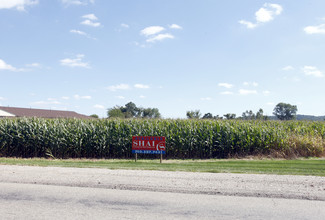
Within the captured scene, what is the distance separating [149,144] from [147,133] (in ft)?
12.4

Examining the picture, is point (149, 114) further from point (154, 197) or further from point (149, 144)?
point (154, 197)

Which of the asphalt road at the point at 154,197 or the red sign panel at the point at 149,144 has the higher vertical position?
the red sign panel at the point at 149,144

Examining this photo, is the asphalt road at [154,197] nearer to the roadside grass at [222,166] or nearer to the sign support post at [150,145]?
the roadside grass at [222,166]

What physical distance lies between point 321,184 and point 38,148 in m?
16.0

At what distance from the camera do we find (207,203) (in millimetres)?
6469

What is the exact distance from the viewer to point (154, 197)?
698cm

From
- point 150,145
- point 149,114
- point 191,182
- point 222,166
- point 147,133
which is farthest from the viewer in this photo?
point 149,114

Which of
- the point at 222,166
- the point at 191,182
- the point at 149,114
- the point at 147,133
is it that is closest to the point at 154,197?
the point at 191,182

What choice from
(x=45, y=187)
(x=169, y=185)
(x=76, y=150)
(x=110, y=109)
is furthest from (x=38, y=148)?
(x=110, y=109)

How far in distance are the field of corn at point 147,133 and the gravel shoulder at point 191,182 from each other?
8130mm

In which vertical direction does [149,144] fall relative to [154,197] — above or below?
above

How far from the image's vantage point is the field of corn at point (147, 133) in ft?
60.4

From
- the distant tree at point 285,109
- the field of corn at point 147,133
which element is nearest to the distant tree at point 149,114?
the field of corn at point 147,133

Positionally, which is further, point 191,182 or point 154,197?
point 191,182
